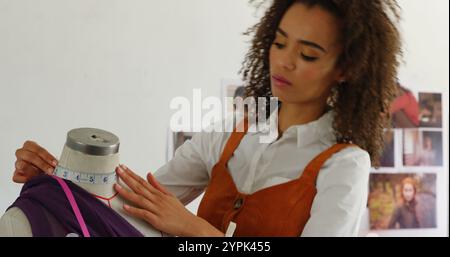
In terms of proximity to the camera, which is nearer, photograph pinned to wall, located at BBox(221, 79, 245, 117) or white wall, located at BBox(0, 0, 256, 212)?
white wall, located at BBox(0, 0, 256, 212)

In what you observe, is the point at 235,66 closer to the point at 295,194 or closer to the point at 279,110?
the point at 279,110

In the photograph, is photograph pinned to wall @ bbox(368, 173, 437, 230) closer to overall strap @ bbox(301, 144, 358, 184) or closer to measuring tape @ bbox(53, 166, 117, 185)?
overall strap @ bbox(301, 144, 358, 184)

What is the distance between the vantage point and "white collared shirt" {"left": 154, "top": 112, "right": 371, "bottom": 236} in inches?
26.9

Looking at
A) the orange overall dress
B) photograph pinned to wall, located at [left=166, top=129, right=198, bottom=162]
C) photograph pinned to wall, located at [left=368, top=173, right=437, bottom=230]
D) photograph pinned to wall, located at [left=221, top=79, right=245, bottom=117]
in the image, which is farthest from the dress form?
photograph pinned to wall, located at [left=368, top=173, right=437, bottom=230]

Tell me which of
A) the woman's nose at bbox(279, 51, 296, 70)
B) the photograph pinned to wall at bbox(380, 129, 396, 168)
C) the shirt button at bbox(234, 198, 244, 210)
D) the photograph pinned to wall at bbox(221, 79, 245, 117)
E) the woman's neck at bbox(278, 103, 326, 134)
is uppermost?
the woman's nose at bbox(279, 51, 296, 70)

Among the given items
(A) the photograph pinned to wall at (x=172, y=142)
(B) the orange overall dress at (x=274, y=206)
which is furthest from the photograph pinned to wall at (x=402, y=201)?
(B) the orange overall dress at (x=274, y=206)

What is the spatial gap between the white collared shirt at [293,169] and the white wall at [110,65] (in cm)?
36

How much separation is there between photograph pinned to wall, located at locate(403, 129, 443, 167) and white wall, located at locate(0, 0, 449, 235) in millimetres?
420

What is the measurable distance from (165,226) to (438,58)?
1313 millimetres

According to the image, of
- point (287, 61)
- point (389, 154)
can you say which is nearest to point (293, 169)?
point (287, 61)

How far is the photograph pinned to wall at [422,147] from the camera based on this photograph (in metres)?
1.68

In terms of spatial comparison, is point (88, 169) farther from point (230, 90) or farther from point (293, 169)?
point (230, 90)

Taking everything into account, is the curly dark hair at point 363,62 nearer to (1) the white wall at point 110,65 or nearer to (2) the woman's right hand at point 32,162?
(2) the woman's right hand at point 32,162
